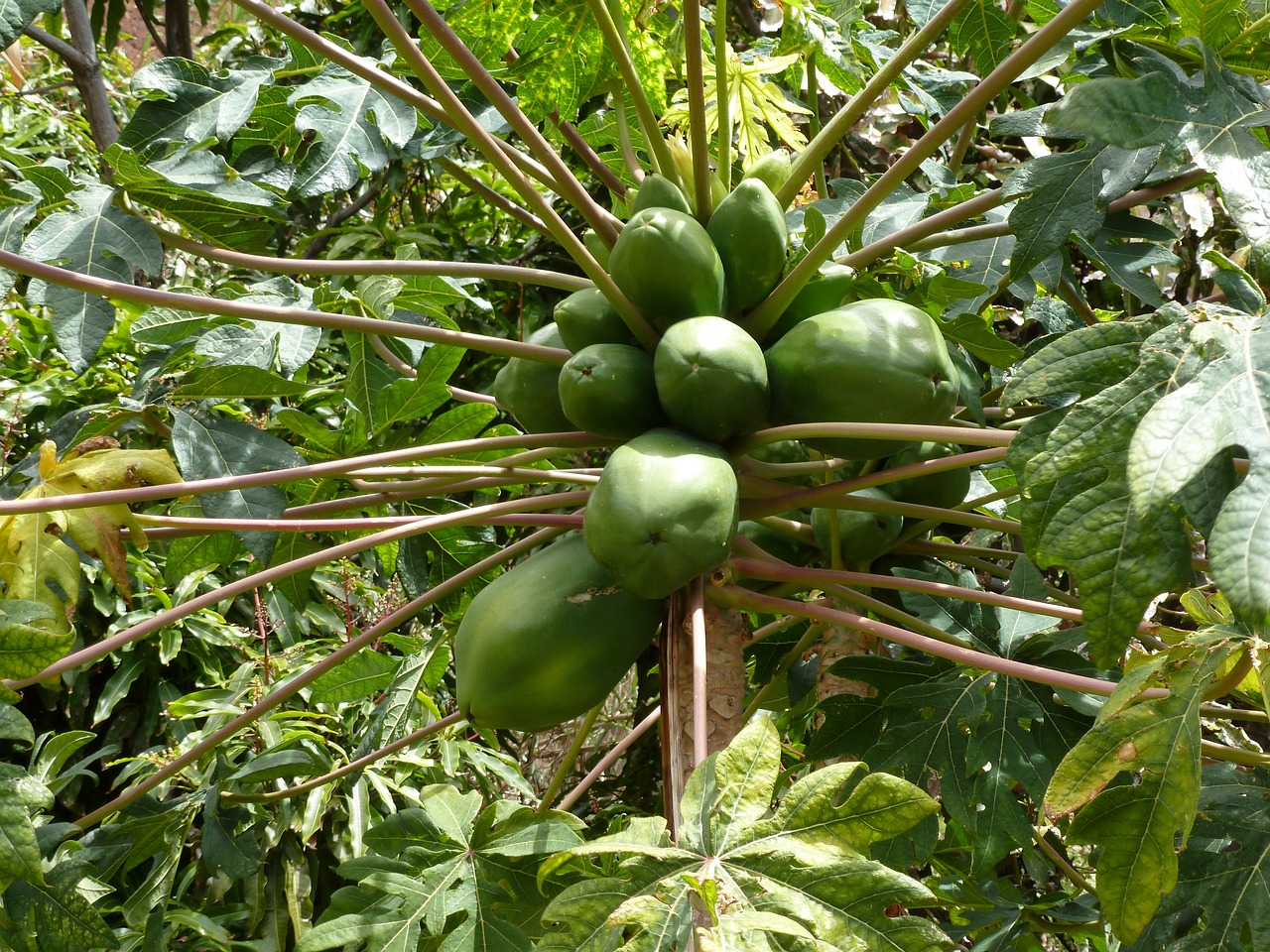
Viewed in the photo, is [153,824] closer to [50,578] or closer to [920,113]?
[50,578]

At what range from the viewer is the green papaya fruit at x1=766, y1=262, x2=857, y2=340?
143 cm

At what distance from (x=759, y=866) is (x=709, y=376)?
22.4 inches

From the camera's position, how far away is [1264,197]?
3.68 ft

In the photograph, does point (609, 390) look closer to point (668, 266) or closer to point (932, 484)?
point (668, 266)

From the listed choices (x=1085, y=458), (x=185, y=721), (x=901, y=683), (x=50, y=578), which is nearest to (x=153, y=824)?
(x=50, y=578)

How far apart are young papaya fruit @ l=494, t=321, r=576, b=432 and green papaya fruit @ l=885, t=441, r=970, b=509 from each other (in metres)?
0.51

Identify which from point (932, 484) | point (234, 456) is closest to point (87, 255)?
point (234, 456)

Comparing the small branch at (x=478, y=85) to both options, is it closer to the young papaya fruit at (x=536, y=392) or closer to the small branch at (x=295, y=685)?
the young papaya fruit at (x=536, y=392)

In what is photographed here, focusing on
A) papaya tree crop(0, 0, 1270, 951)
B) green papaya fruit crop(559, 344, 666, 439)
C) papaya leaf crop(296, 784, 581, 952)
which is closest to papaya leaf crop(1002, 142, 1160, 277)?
papaya tree crop(0, 0, 1270, 951)

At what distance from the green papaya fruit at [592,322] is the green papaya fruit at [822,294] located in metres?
0.21

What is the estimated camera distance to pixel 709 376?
1255 mm

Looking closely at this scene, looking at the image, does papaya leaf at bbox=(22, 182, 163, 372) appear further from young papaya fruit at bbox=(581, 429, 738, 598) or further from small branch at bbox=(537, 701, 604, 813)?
small branch at bbox=(537, 701, 604, 813)

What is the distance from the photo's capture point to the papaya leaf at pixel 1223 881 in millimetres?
1213

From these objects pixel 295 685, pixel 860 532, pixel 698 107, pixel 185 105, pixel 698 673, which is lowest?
pixel 295 685
